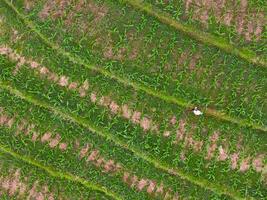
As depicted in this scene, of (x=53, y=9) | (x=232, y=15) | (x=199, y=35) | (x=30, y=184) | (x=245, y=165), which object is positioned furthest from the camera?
(x=53, y=9)

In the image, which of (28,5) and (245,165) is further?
(28,5)

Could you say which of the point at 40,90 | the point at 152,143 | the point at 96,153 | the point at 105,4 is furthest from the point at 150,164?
the point at 105,4

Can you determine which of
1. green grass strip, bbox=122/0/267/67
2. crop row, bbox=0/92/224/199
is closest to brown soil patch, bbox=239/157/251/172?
crop row, bbox=0/92/224/199

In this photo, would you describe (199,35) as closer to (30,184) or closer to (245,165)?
(245,165)

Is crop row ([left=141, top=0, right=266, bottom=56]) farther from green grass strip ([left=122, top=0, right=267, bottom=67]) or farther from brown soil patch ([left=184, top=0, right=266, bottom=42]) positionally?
green grass strip ([left=122, top=0, right=267, bottom=67])

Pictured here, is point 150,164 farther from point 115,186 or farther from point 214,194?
point 214,194

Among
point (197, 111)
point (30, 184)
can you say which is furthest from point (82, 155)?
point (197, 111)

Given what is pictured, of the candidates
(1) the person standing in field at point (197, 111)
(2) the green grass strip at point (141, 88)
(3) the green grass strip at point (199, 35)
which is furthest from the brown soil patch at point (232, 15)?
(1) the person standing in field at point (197, 111)
